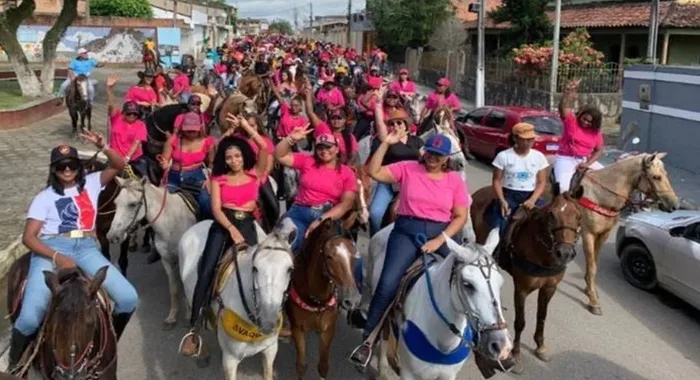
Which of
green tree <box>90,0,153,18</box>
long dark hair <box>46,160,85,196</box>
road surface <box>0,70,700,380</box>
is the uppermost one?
green tree <box>90,0,153,18</box>

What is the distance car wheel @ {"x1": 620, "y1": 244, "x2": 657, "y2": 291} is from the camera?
902 centimetres

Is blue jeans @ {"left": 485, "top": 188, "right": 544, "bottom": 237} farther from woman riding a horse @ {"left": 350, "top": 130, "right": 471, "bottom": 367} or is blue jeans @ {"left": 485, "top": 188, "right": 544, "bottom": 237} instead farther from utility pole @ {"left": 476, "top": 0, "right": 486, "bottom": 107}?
utility pole @ {"left": 476, "top": 0, "right": 486, "bottom": 107}

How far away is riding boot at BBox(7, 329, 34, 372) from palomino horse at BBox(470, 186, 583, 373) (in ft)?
14.4

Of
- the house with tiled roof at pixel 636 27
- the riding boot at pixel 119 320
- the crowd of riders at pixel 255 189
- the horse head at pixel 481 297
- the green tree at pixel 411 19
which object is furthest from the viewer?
the green tree at pixel 411 19

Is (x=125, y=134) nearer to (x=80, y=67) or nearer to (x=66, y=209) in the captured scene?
(x=66, y=209)

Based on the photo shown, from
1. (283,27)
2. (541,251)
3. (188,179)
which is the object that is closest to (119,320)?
(188,179)

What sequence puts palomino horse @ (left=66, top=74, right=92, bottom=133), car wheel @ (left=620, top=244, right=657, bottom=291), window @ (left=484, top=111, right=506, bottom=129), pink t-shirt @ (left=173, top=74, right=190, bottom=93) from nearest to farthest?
1. car wheel @ (left=620, top=244, right=657, bottom=291)
2. pink t-shirt @ (left=173, top=74, right=190, bottom=93)
3. window @ (left=484, top=111, right=506, bottom=129)
4. palomino horse @ (left=66, top=74, right=92, bottom=133)

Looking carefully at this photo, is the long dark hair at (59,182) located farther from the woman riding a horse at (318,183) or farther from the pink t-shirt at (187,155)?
the pink t-shirt at (187,155)

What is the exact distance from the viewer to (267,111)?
660 inches

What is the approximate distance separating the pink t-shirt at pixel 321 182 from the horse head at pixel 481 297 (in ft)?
7.83

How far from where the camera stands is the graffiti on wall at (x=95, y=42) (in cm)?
4591

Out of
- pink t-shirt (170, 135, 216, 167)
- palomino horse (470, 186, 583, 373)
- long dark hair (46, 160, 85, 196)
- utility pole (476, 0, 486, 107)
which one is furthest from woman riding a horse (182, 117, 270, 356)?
utility pole (476, 0, 486, 107)

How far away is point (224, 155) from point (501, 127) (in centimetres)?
1222

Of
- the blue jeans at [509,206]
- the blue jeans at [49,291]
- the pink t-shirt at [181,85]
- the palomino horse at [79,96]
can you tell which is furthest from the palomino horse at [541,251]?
the palomino horse at [79,96]
